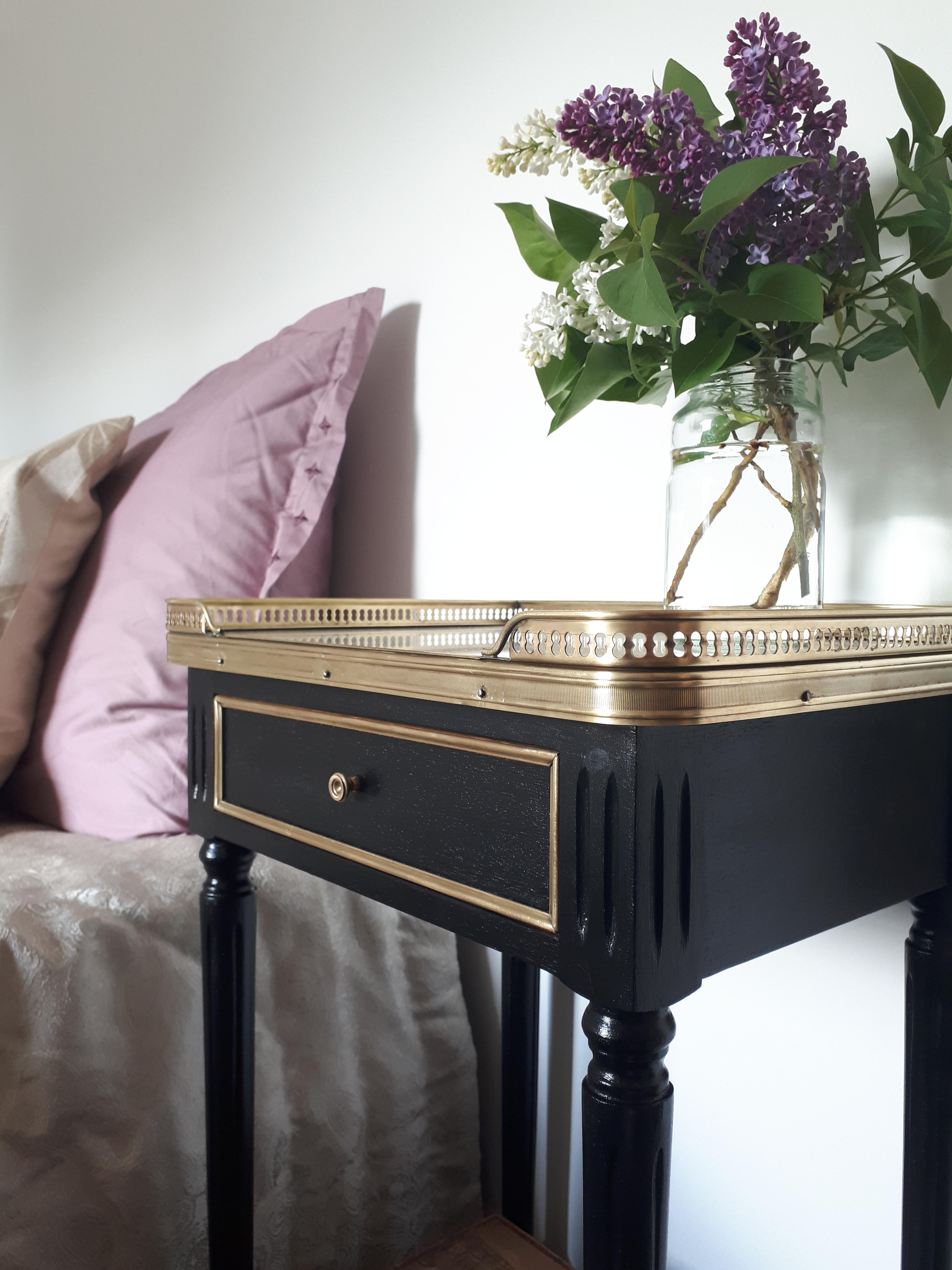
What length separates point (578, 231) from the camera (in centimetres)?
59

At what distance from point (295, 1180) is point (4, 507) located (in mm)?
795

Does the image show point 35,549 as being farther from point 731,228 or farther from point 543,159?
point 731,228

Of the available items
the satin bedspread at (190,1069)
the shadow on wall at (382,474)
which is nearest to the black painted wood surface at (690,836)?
the satin bedspread at (190,1069)

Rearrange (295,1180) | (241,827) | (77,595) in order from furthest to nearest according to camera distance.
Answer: (77,595), (295,1180), (241,827)

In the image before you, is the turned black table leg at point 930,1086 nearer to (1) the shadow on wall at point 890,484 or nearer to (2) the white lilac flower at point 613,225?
(1) the shadow on wall at point 890,484

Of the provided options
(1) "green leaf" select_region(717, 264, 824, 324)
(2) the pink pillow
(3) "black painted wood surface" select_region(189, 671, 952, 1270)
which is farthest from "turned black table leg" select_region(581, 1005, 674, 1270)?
(2) the pink pillow

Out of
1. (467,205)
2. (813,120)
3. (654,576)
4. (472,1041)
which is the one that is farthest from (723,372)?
(472,1041)

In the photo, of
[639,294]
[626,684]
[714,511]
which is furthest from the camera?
[714,511]

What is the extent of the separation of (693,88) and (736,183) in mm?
174

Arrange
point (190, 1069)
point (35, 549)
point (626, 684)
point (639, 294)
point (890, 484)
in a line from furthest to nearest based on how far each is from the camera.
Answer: point (35, 549) < point (190, 1069) < point (890, 484) < point (639, 294) < point (626, 684)

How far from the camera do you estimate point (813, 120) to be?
0.56 metres

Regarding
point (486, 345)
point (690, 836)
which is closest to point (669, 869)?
point (690, 836)

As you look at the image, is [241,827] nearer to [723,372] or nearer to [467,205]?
[723,372]

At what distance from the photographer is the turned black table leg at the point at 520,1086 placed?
98 centimetres
